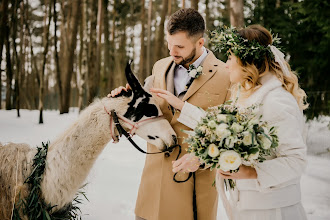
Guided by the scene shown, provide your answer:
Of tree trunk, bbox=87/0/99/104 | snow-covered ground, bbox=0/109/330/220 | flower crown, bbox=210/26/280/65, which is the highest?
flower crown, bbox=210/26/280/65

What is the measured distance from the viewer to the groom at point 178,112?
82.3 inches

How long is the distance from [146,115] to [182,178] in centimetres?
56

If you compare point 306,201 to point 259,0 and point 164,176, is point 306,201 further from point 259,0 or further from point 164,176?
point 259,0

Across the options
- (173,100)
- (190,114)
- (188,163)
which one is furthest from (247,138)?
(173,100)

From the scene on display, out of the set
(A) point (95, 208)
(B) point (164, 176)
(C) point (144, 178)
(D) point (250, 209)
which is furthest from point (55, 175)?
(A) point (95, 208)

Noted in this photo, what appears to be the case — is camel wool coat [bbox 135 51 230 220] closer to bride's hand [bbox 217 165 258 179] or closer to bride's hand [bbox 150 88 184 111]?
bride's hand [bbox 150 88 184 111]

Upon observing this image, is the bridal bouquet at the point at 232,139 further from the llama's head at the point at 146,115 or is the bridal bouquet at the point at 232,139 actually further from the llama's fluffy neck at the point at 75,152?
the llama's fluffy neck at the point at 75,152

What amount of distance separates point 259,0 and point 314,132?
17.5 feet

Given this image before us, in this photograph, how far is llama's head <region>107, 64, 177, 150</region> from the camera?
7.02ft

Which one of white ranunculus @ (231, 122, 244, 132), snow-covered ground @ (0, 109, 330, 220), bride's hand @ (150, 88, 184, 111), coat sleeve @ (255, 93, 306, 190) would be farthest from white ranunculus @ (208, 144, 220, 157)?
snow-covered ground @ (0, 109, 330, 220)

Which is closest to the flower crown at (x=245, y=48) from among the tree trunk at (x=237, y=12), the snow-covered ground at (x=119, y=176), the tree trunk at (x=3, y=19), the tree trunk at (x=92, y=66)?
the snow-covered ground at (x=119, y=176)

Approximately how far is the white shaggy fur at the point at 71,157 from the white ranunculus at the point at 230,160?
83 centimetres

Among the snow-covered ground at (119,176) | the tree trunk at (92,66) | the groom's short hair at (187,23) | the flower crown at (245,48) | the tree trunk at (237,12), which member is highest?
the tree trunk at (237,12)

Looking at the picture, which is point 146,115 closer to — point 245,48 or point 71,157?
point 71,157
